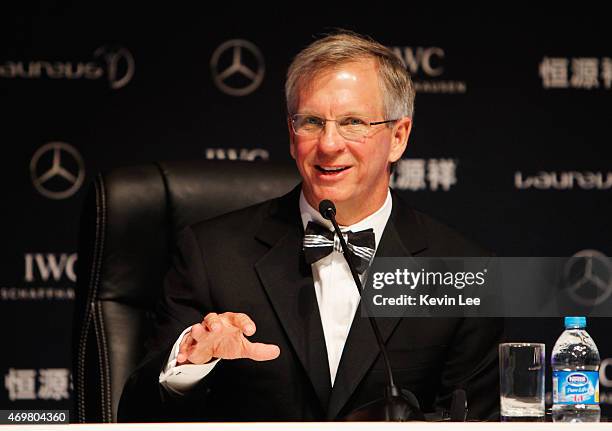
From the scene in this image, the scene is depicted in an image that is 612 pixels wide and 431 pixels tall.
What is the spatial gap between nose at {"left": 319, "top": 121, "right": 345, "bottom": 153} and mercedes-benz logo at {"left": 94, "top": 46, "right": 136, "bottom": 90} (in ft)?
4.94

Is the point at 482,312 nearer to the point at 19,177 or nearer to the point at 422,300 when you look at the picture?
the point at 422,300

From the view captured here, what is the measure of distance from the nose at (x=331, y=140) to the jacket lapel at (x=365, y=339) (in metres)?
0.26

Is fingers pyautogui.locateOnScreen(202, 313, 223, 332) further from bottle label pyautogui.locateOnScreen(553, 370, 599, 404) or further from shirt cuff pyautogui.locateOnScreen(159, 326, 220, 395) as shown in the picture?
bottle label pyautogui.locateOnScreen(553, 370, 599, 404)

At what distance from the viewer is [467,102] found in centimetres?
369

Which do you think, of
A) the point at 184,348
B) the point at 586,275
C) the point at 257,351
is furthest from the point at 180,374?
the point at 586,275

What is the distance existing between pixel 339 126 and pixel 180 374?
656 millimetres

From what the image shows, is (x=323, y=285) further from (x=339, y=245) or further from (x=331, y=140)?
(x=331, y=140)

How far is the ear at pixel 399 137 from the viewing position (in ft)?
7.94

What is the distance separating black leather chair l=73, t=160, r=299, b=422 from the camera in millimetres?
2338

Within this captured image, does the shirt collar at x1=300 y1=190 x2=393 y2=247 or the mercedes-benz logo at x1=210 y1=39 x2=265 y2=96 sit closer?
the shirt collar at x1=300 y1=190 x2=393 y2=247

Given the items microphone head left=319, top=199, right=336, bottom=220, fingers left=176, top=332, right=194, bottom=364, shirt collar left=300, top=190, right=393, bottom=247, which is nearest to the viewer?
fingers left=176, top=332, right=194, bottom=364

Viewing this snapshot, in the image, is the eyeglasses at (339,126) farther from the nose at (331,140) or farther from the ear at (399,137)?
the ear at (399,137)

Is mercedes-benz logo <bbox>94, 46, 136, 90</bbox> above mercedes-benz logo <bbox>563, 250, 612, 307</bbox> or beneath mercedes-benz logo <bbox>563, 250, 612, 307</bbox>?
above

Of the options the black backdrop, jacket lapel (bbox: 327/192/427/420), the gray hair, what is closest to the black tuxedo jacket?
jacket lapel (bbox: 327/192/427/420)
